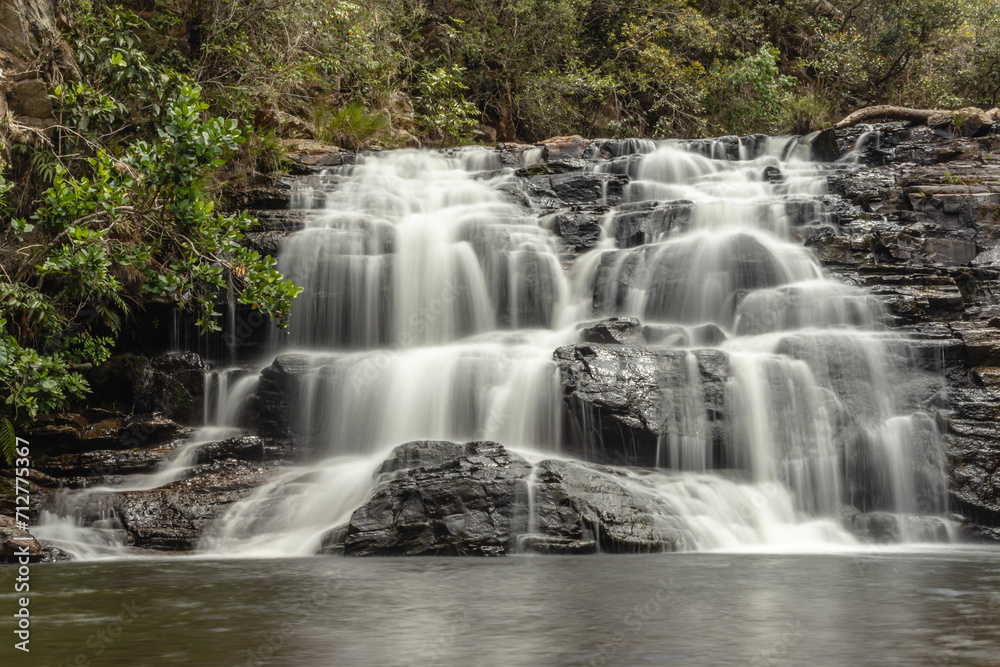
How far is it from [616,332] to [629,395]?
160 cm

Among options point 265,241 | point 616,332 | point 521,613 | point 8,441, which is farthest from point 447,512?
point 265,241

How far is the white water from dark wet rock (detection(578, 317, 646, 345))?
596 mm

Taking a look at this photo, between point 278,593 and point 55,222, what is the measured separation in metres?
5.10

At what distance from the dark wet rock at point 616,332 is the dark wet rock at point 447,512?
9.52 feet

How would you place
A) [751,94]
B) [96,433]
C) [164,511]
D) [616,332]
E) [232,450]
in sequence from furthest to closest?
[751,94] → [616,332] → [96,433] → [232,450] → [164,511]

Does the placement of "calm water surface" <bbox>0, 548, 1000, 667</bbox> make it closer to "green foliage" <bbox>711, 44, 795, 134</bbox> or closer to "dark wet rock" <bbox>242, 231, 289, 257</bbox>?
"dark wet rock" <bbox>242, 231, 289, 257</bbox>

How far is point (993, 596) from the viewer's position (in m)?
4.25

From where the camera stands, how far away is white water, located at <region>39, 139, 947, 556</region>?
7.48 metres

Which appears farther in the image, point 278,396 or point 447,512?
point 278,396

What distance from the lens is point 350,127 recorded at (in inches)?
617

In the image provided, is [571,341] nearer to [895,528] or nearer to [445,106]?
[895,528]

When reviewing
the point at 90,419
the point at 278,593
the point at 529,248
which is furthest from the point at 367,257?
the point at 278,593

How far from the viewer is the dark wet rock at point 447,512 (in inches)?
251

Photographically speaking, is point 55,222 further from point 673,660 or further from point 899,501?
point 899,501
